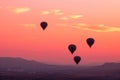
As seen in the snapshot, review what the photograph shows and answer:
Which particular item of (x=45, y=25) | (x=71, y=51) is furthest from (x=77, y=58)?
(x=45, y=25)

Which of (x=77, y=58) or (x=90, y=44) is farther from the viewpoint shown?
(x=77, y=58)

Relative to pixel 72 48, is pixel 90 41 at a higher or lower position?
lower

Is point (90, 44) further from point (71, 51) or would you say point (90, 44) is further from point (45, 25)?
point (45, 25)

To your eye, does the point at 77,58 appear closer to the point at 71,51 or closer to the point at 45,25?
the point at 71,51

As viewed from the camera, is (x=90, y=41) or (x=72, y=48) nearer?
(x=90, y=41)

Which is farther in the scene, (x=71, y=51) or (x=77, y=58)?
(x=77, y=58)

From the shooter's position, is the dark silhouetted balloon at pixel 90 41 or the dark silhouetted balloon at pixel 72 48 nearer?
the dark silhouetted balloon at pixel 90 41

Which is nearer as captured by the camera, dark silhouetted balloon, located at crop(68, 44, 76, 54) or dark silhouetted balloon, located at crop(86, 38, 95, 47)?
dark silhouetted balloon, located at crop(86, 38, 95, 47)

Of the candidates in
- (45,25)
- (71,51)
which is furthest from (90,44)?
(45,25)
